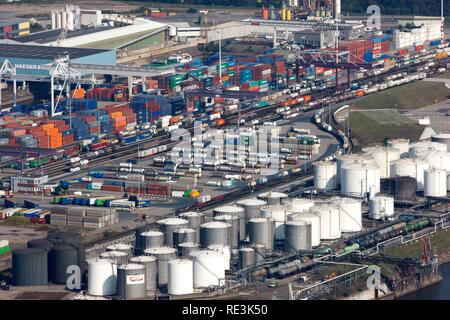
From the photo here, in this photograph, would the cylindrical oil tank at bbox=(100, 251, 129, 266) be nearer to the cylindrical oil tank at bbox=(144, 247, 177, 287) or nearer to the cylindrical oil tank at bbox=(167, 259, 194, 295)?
the cylindrical oil tank at bbox=(144, 247, 177, 287)

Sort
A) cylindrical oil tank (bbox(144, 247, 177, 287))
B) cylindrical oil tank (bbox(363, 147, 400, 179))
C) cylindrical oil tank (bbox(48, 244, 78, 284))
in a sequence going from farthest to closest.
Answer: cylindrical oil tank (bbox(363, 147, 400, 179))
cylindrical oil tank (bbox(48, 244, 78, 284))
cylindrical oil tank (bbox(144, 247, 177, 287))

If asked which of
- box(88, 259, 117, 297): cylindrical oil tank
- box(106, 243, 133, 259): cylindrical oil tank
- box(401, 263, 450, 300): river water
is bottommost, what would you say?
box(401, 263, 450, 300): river water

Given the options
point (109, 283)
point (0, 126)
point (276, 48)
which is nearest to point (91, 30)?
point (276, 48)

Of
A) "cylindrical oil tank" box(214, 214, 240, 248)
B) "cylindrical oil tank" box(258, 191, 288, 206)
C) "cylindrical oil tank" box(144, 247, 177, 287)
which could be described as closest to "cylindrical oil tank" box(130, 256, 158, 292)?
"cylindrical oil tank" box(144, 247, 177, 287)

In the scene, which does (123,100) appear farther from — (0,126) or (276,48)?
(276,48)

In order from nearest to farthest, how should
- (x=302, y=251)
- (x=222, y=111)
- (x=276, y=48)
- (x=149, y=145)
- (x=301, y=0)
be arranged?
(x=302, y=251) < (x=149, y=145) < (x=222, y=111) < (x=276, y=48) < (x=301, y=0)

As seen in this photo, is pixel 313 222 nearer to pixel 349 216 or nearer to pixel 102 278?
pixel 349 216

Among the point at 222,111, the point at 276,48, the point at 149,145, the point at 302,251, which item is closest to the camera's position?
the point at 302,251
